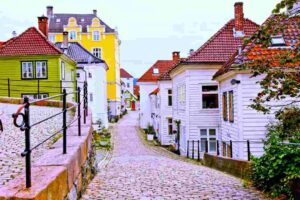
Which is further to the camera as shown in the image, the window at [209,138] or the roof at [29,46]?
the roof at [29,46]

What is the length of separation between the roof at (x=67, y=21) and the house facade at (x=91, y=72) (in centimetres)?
2378

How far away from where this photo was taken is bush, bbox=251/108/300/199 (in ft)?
23.0

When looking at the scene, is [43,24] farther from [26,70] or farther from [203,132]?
[203,132]

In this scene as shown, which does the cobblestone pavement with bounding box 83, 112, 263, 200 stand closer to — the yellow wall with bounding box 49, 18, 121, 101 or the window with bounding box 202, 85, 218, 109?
the window with bounding box 202, 85, 218, 109

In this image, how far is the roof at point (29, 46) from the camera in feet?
108

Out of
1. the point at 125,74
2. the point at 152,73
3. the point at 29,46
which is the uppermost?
the point at 125,74

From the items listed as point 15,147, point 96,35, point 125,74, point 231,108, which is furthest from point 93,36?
point 15,147

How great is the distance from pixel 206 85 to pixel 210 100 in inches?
35.9

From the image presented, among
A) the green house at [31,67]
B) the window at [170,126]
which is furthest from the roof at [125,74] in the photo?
the green house at [31,67]

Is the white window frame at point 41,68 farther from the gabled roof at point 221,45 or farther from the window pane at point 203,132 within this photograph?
the window pane at point 203,132

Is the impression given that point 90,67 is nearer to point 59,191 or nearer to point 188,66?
point 188,66

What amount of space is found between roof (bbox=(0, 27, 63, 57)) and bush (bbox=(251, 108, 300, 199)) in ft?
86.5

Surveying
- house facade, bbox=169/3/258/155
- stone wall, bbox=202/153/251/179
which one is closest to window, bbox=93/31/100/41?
house facade, bbox=169/3/258/155

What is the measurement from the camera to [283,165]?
7293 millimetres
